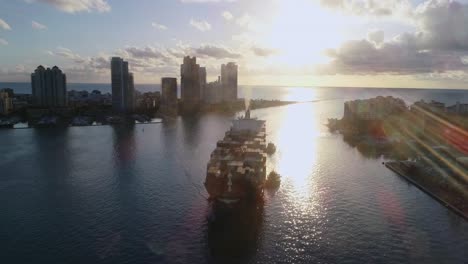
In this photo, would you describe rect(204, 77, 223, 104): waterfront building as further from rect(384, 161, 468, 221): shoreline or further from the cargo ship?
the cargo ship

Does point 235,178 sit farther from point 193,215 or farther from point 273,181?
point 273,181

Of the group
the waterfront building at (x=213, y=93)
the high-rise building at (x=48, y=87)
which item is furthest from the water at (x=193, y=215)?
the waterfront building at (x=213, y=93)

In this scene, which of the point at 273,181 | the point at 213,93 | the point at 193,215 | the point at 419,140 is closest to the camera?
the point at 193,215

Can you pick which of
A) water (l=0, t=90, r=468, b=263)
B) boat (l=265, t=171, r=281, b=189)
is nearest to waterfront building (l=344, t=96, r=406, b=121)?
water (l=0, t=90, r=468, b=263)

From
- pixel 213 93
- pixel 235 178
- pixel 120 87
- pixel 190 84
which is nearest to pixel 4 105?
pixel 120 87

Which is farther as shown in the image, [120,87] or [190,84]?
[190,84]

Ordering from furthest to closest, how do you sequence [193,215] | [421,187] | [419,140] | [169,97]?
1. [169,97]
2. [419,140]
3. [421,187]
4. [193,215]
